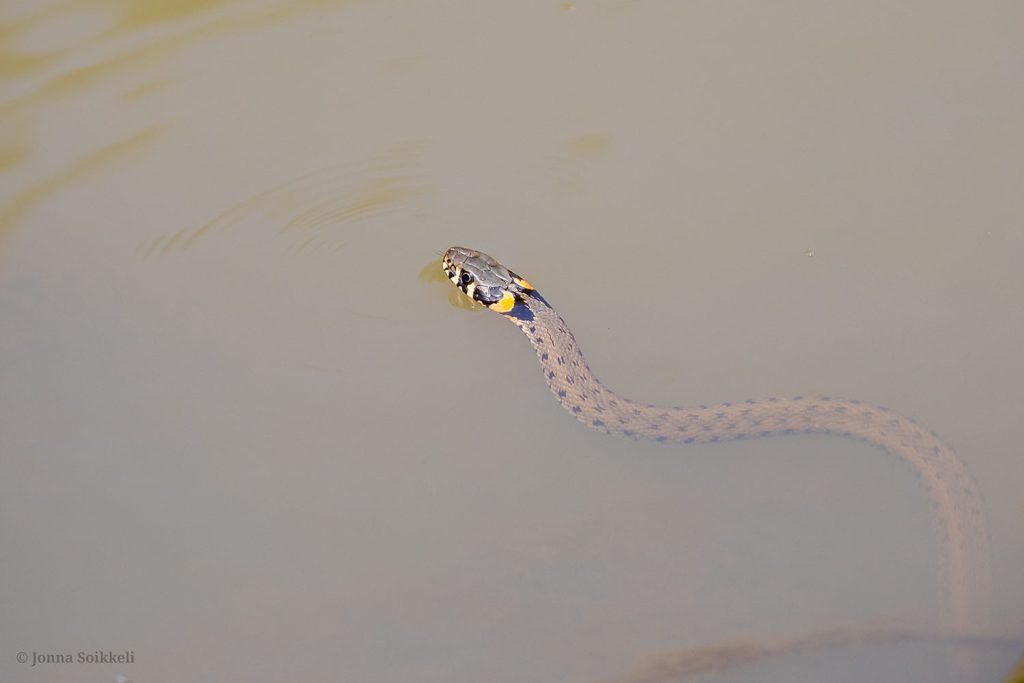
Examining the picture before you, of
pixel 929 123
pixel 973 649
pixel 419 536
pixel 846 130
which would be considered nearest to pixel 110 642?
pixel 419 536

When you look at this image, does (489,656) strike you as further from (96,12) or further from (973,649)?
(96,12)

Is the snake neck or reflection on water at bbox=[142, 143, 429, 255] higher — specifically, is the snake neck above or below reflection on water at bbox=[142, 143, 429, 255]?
below

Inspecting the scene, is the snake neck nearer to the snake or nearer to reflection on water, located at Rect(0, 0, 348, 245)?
the snake

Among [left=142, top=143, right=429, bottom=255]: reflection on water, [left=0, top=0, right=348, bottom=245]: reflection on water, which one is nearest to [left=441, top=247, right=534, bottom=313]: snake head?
[left=142, top=143, right=429, bottom=255]: reflection on water

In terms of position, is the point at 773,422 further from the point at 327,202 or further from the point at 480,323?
the point at 327,202

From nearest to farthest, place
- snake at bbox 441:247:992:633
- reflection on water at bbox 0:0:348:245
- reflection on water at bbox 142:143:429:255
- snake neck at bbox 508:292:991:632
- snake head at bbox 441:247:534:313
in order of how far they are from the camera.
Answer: snake at bbox 441:247:992:633, snake neck at bbox 508:292:991:632, snake head at bbox 441:247:534:313, reflection on water at bbox 142:143:429:255, reflection on water at bbox 0:0:348:245

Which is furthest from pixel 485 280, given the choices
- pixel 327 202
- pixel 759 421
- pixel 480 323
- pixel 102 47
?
pixel 102 47

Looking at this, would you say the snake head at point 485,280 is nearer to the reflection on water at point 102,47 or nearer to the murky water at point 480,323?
the murky water at point 480,323
